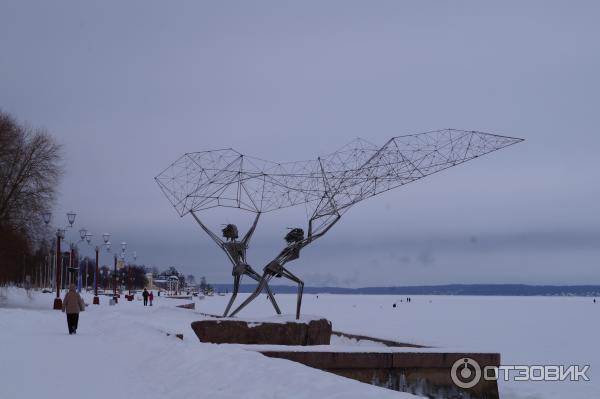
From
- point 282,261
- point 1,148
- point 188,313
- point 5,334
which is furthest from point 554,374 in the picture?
point 1,148

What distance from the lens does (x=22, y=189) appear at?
38406mm

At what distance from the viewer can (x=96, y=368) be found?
13.8m

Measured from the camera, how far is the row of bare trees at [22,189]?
37156mm

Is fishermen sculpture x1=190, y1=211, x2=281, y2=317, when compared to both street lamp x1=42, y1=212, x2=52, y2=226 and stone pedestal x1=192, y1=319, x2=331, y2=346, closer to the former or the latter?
stone pedestal x1=192, y1=319, x2=331, y2=346

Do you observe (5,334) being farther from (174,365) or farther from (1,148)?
(1,148)

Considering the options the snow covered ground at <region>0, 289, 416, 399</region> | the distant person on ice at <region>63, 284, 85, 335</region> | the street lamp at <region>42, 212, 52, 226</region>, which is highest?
the street lamp at <region>42, 212, 52, 226</region>

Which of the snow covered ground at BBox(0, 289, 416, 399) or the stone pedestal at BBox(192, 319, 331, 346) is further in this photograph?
the stone pedestal at BBox(192, 319, 331, 346)

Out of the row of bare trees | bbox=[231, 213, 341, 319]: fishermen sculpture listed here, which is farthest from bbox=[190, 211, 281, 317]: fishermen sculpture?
the row of bare trees

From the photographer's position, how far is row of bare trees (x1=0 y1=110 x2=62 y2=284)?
37156 mm

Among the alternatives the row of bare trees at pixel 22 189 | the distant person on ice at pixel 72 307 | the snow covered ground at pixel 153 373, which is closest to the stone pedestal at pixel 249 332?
the snow covered ground at pixel 153 373

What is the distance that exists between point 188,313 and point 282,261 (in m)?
21.3

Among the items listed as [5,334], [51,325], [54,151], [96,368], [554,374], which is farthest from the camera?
[54,151]

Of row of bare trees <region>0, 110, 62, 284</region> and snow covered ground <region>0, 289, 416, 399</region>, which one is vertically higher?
row of bare trees <region>0, 110, 62, 284</region>

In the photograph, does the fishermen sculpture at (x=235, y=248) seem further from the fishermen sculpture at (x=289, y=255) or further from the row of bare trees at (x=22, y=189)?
the row of bare trees at (x=22, y=189)
